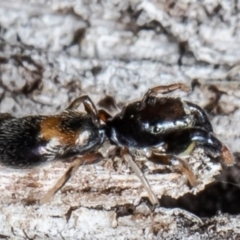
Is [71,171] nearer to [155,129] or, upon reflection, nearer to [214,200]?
[155,129]

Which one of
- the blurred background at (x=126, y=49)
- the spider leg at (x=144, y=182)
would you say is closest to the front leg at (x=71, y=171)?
the spider leg at (x=144, y=182)

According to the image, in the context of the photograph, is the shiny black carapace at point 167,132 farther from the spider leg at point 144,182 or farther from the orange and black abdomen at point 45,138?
the orange and black abdomen at point 45,138

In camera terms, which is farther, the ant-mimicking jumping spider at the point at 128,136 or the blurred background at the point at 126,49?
the blurred background at the point at 126,49

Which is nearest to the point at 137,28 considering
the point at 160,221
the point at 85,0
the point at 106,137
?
the point at 85,0

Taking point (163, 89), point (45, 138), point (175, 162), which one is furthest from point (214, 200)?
point (45, 138)

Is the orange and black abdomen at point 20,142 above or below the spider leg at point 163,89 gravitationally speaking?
below

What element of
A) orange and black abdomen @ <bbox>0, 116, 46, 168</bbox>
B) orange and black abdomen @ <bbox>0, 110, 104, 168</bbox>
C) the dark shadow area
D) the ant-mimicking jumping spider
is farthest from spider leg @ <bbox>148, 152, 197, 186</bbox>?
orange and black abdomen @ <bbox>0, 116, 46, 168</bbox>

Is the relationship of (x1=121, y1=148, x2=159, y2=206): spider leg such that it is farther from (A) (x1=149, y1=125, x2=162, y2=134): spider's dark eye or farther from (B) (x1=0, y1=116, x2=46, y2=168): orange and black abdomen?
(B) (x1=0, y1=116, x2=46, y2=168): orange and black abdomen
